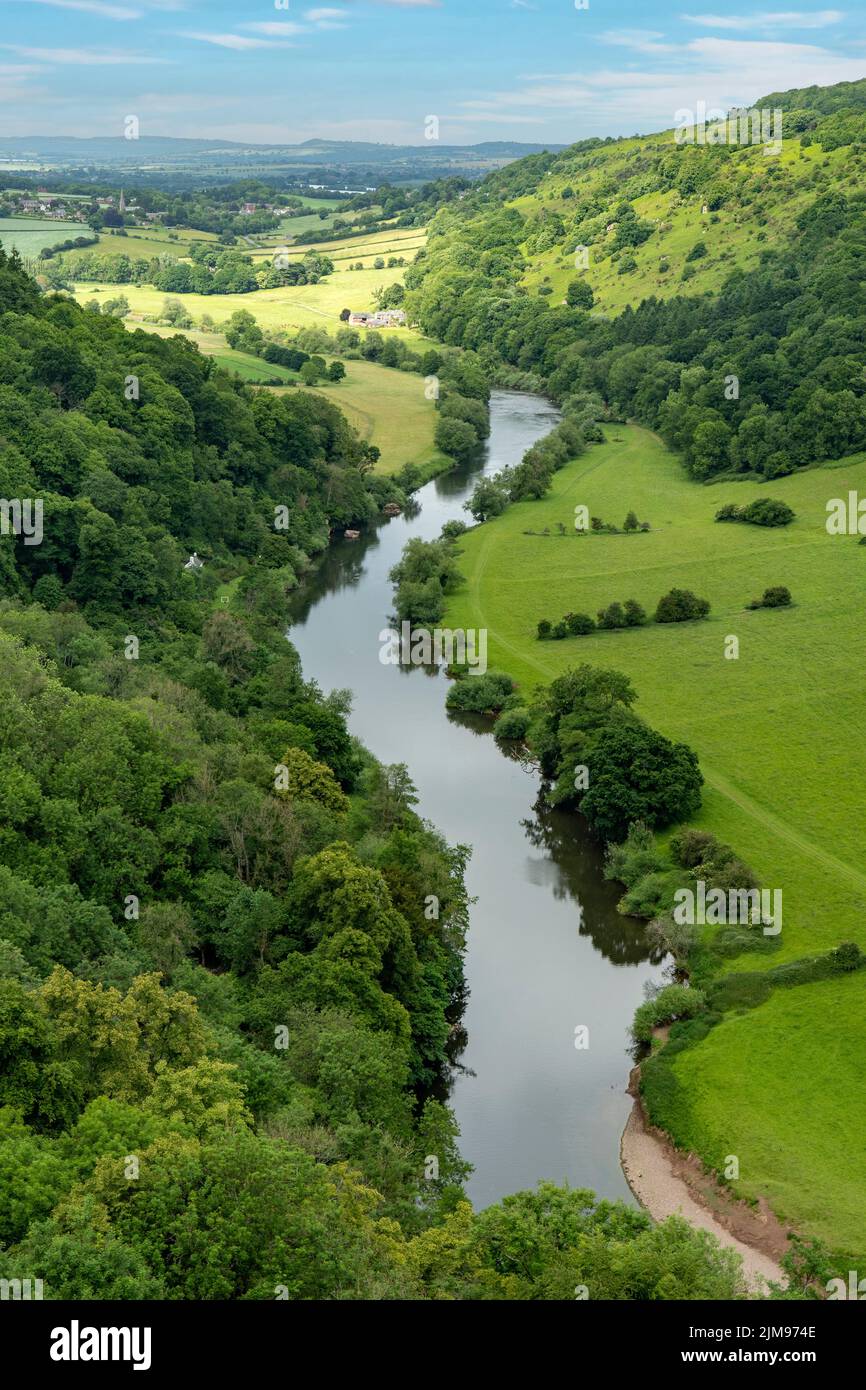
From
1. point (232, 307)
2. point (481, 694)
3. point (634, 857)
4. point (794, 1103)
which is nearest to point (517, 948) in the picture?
point (634, 857)

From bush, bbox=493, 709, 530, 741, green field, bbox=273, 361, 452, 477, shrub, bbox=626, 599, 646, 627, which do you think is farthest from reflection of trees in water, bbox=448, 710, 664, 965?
green field, bbox=273, 361, 452, 477

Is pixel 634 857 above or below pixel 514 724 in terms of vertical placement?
below

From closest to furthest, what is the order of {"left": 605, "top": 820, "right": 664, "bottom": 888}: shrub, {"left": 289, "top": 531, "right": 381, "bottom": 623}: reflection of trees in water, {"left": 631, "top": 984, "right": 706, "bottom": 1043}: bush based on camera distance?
{"left": 631, "top": 984, "right": 706, "bottom": 1043}: bush, {"left": 605, "top": 820, "right": 664, "bottom": 888}: shrub, {"left": 289, "top": 531, "right": 381, "bottom": 623}: reflection of trees in water

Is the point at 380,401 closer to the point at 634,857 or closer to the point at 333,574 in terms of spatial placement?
the point at 333,574

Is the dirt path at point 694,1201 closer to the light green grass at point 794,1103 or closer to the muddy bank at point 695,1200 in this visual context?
the muddy bank at point 695,1200

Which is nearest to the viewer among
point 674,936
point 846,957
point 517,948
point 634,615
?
point 846,957

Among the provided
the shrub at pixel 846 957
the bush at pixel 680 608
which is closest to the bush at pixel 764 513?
the bush at pixel 680 608

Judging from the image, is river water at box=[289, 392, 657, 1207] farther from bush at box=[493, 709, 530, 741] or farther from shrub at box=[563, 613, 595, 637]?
shrub at box=[563, 613, 595, 637]

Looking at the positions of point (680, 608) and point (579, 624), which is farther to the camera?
point (680, 608)
